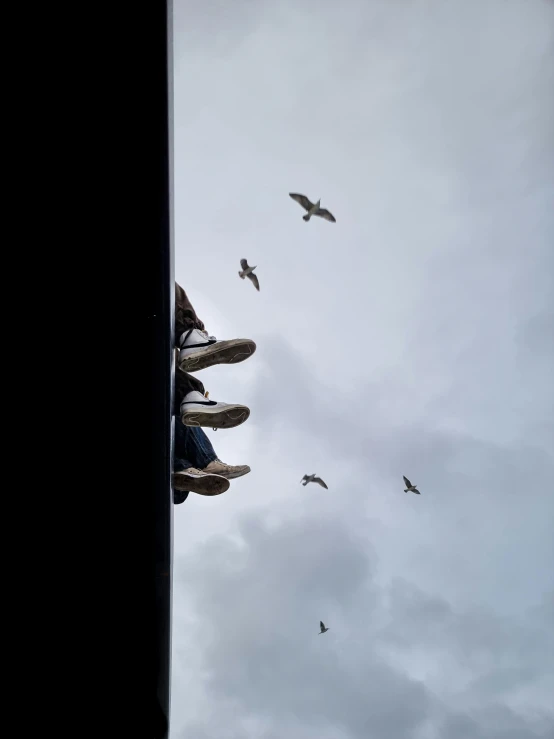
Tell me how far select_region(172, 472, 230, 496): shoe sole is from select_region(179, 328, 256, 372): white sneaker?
0.82m

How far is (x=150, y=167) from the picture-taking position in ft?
6.15

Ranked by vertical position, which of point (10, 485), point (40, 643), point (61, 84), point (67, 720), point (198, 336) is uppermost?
point (198, 336)

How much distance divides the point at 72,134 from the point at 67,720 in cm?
356

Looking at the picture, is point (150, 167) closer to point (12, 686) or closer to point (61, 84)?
point (61, 84)

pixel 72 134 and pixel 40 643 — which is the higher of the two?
pixel 72 134

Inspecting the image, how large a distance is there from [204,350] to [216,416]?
52cm

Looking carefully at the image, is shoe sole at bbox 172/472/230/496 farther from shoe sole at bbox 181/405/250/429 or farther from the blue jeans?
shoe sole at bbox 181/405/250/429

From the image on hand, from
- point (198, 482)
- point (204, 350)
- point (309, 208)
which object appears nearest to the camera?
point (198, 482)

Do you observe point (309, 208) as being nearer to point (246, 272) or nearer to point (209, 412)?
point (246, 272)

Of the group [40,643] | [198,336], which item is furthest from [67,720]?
[198,336]

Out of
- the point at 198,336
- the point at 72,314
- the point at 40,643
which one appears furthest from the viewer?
the point at 198,336

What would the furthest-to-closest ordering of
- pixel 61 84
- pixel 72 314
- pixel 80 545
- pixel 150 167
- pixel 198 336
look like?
pixel 198 336 → pixel 80 545 → pixel 72 314 → pixel 150 167 → pixel 61 84

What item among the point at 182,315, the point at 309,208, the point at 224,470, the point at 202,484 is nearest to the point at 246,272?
the point at 309,208

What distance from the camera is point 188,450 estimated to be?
380 cm
